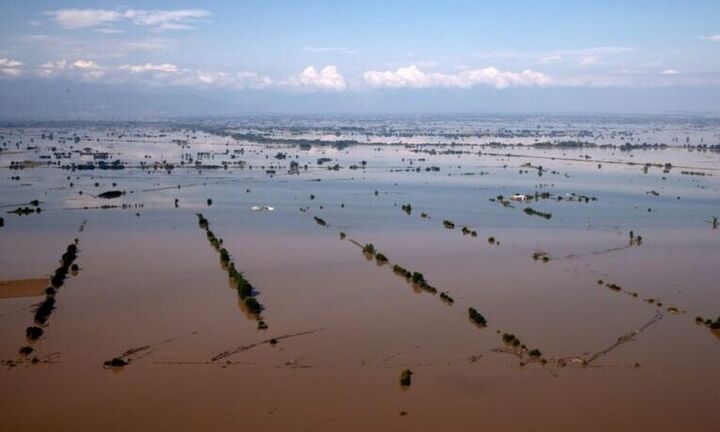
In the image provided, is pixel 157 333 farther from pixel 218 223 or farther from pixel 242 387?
pixel 218 223

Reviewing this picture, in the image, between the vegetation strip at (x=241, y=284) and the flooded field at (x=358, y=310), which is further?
the vegetation strip at (x=241, y=284)

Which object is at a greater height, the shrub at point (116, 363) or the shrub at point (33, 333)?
the shrub at point (33, 333)

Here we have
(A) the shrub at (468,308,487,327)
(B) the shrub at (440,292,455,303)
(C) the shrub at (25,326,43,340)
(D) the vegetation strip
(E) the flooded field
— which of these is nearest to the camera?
(E) the flooded field

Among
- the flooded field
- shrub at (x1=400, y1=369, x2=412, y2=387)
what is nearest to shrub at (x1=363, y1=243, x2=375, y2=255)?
the flooded field

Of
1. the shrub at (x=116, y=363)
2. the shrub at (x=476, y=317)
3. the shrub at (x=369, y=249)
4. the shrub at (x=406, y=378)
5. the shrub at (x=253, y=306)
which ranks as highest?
the shrub at (x=369, y=249)

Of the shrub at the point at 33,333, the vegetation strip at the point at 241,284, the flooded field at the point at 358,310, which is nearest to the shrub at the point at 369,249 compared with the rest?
the flooded field at the point at 358,310

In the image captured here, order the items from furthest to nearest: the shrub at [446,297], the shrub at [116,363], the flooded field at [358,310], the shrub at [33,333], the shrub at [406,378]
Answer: the shrub at [446,297]
the shrub at [33,333]
the shrub at [116,363]
the shrub at [406,378]
the flooded field at [358,310]

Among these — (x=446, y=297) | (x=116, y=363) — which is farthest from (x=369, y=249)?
(x=116, y=363)

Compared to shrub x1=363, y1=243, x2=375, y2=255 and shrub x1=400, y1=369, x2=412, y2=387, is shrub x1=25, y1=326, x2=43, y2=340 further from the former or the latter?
shrub x1=363, y1=243, x2=375, y2=255

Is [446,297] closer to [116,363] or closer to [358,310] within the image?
[358,310]

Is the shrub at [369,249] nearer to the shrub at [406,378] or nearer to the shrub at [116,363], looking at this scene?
the shrub at [406,378]
